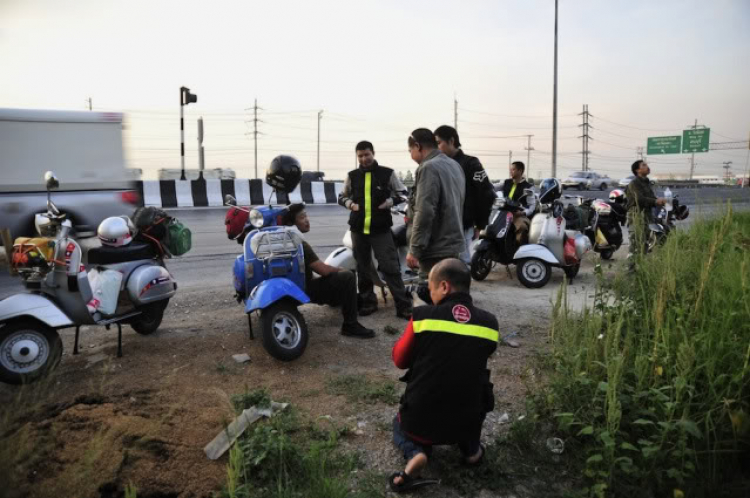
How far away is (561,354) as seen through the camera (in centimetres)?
365

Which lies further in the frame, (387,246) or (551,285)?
(551,285)

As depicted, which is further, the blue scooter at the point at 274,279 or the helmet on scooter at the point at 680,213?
the helmet on scooter at the point at 680,213

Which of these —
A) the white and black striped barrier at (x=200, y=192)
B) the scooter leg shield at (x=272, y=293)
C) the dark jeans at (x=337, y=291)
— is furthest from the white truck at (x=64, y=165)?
the scooter leg shield at (x=272, y=293)

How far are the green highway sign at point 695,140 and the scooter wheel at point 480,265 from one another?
54.8 metres

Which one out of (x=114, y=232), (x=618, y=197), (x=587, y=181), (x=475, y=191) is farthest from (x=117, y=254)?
(x=587, y=181)

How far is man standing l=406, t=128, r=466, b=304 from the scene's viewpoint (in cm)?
456

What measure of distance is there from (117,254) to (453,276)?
10.0 ft

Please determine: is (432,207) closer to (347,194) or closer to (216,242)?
(347,194)

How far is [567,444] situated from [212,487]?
1.93 m

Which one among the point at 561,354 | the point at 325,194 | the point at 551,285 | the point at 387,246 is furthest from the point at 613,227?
the point at 325,194

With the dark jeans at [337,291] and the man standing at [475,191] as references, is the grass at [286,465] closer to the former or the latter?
the dark jeans at [337,291]

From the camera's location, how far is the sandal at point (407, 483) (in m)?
2.76

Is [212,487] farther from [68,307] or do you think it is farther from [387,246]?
[387,246]

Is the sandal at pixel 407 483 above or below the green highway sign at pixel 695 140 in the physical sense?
below
